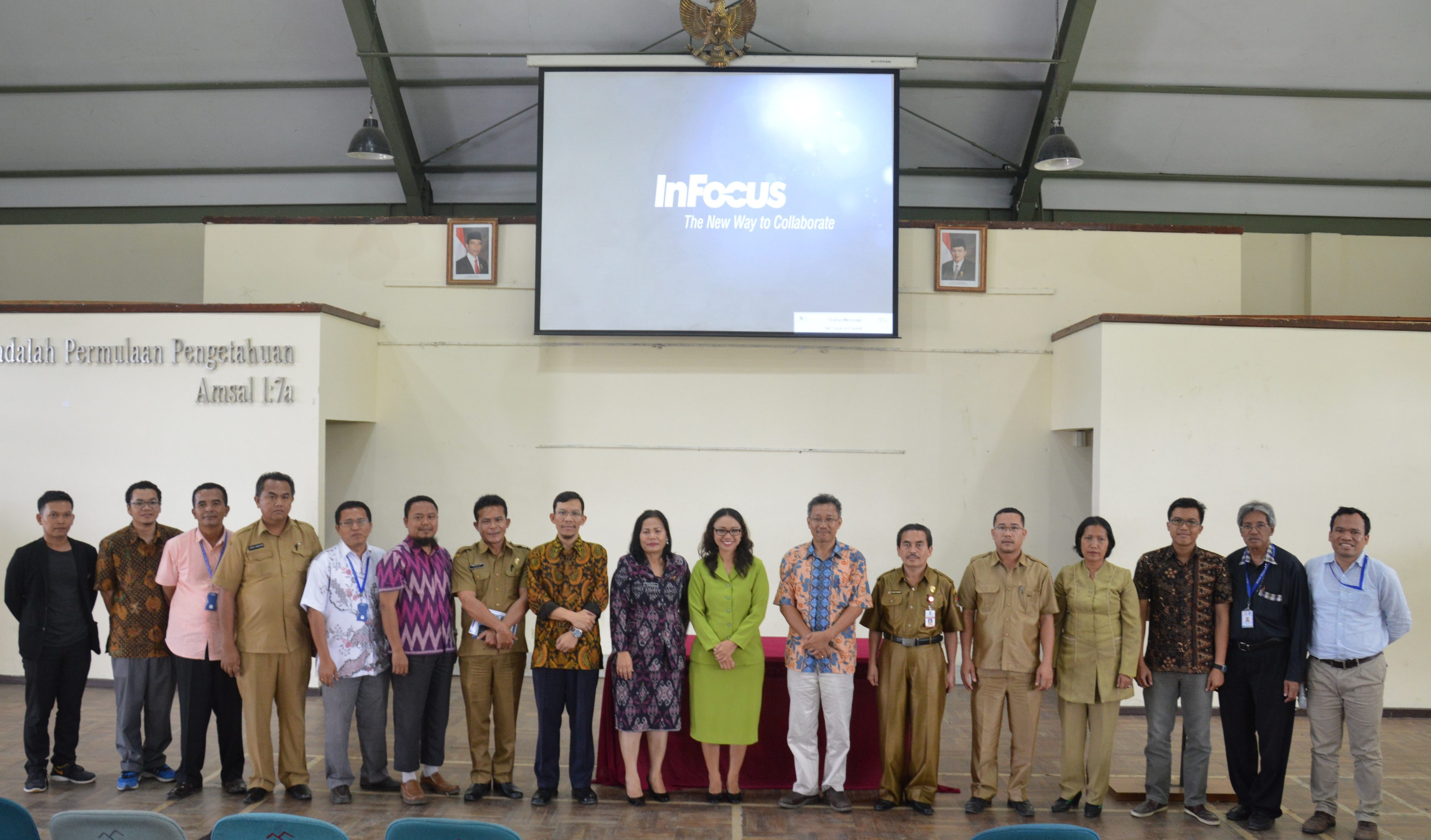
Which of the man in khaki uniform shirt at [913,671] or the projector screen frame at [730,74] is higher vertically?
the projector screen frame at [730,74]

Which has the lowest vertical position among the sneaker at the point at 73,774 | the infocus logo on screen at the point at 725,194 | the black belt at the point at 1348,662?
the sneaker at the point at 73,774

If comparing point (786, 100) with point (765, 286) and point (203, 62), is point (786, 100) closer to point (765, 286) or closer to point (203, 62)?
point (765, 286)

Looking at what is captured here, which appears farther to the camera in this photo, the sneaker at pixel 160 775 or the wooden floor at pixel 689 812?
the sneaker at pixel 160 775

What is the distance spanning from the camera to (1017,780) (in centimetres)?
451

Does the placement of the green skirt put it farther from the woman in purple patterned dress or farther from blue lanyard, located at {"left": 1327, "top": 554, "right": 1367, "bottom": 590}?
blue lanyard, located at {"left": 1327, "top": 554, "right": 1367, "bottom": 590}

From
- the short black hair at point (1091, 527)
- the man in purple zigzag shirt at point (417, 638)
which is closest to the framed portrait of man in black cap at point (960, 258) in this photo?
the short black hair at point (1091, 527)

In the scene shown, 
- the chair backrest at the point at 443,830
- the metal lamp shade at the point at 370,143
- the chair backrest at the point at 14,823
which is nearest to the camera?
the chair backrest at the point at 443,830

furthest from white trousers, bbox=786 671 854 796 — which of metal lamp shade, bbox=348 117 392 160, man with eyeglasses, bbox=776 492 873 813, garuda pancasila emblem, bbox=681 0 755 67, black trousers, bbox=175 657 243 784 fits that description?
metal lamp shade, bbox=348 117 392 160

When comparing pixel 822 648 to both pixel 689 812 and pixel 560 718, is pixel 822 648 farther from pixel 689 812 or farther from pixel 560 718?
pixel 560 718

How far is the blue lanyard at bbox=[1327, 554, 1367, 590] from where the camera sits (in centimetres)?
432

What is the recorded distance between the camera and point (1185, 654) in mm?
4406

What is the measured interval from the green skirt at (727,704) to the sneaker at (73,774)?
2949mm

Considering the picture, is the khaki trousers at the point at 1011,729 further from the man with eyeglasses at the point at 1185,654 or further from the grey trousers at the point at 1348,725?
the grey trousers at the point at 1348,725

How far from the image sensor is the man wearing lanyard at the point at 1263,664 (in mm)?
4344
